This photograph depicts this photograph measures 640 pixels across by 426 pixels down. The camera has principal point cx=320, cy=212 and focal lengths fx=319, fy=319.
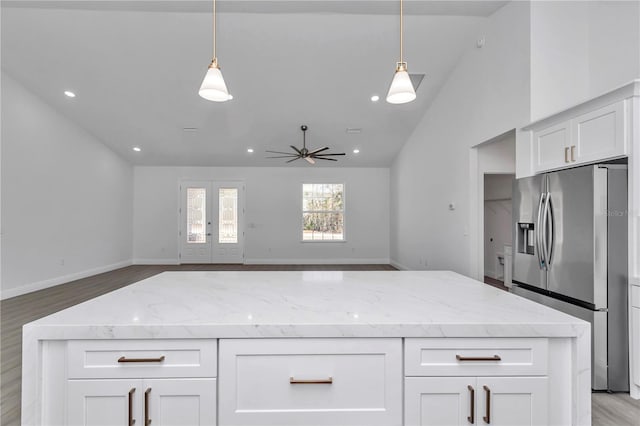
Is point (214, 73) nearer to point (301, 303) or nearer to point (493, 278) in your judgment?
point (301, 303)

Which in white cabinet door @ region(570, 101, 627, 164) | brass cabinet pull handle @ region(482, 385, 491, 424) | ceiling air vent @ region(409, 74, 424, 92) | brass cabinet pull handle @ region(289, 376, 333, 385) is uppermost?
ceiling air vent @ region(409, 74, 424, 92)

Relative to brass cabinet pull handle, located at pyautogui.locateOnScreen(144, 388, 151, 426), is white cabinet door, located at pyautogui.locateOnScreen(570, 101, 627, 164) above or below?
above

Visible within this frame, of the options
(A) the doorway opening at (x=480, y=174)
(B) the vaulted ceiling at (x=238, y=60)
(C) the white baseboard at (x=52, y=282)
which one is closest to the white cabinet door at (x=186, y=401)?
(B) the vaulted ceiling at (x=238, y=60)

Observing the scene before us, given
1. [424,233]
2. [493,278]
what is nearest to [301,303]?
[424,233]

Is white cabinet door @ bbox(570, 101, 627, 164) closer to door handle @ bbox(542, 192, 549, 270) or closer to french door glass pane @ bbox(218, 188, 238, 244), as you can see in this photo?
door handle @ bbox(542, 192, 549, 270)

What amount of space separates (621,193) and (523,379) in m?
1.93

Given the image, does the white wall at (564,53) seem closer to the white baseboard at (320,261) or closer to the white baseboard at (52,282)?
the white baseboard at (320,261)

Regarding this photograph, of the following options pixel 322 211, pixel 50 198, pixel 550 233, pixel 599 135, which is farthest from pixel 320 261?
pixel 599 135

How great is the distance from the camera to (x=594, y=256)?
228 cm

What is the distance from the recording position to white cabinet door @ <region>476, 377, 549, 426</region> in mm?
1101

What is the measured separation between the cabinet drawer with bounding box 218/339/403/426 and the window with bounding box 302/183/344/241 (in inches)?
290

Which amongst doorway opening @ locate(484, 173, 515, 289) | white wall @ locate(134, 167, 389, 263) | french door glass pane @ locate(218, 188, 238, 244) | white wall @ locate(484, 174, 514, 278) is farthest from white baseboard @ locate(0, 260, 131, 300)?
white wall @ locate(484, 174, 514, 278)

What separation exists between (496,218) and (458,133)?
2.72 m

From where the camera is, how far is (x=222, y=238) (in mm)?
8344
